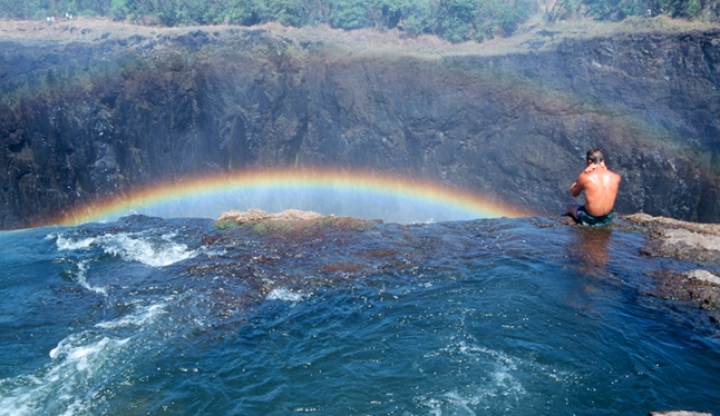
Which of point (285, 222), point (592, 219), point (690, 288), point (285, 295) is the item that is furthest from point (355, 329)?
point (592, 219)

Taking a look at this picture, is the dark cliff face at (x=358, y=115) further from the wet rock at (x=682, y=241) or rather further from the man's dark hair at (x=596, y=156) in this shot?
the man's dark hair at (x=596, y=156)

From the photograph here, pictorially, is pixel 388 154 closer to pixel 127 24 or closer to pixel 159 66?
pixel 159 66

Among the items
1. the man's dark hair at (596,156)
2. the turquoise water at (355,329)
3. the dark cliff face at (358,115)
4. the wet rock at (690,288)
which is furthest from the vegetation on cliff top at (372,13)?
the wet rock at (690,288)

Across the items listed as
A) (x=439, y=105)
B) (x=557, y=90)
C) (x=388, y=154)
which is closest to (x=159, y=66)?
(x=388, y=154)

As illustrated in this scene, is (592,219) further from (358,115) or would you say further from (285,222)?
(358,115)

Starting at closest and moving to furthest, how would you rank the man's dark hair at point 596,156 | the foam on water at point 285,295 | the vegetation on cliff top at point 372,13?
the foam on water at point 285,295 < the man's dark hair at point 596,156 < the vegetation on cliff top at point 372,13

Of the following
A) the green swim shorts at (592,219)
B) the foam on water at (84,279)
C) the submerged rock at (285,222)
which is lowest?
the foam on water at (84,279)
